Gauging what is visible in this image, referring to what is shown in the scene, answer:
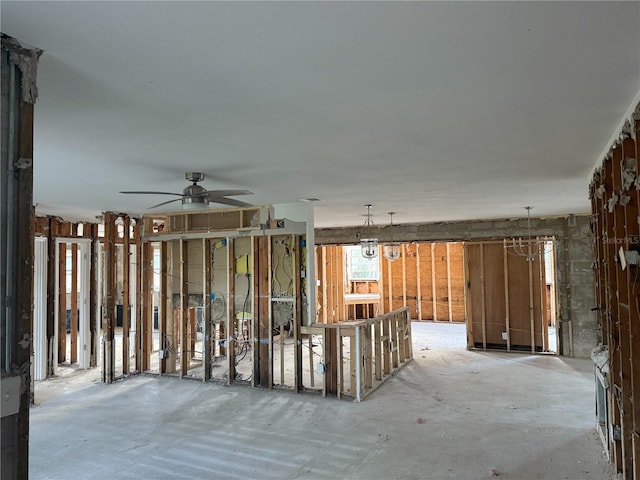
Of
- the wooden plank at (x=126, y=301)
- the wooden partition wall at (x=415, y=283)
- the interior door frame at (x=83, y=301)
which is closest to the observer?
the wooden plank at (x=126, y=301)

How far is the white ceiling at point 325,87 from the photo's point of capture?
4.56 feet

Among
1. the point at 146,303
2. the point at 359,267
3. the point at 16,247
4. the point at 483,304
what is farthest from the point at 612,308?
the point at 359,267

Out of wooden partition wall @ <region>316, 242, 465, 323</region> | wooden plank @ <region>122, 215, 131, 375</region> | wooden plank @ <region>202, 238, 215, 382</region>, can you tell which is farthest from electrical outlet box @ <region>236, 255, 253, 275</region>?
wooden partition wall @ <region>316, 242, 465, 323</region>

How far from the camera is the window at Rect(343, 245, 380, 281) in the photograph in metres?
12.7

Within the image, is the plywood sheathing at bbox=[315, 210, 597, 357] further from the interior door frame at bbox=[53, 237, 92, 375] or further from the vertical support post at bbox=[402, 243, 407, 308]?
the interior door frame at bbox=[53, 237, 92, 375]

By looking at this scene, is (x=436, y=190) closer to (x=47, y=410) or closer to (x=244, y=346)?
(x=244, y=346)

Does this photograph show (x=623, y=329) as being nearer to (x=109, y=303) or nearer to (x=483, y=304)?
(x=483, y=304)

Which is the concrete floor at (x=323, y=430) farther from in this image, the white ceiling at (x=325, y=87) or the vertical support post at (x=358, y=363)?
the white ceiling at (x=325, y=87)

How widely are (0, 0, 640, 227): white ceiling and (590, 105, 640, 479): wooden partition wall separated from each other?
0.27 metres

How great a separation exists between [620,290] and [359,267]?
Answer: 10180mm

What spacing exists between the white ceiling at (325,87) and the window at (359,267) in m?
8.87

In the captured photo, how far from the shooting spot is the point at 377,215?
7219 millimetres

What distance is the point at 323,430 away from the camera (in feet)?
13.6

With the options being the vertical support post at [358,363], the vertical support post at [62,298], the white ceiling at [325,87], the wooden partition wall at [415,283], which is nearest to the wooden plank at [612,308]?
the white ceiling at [325,87]
